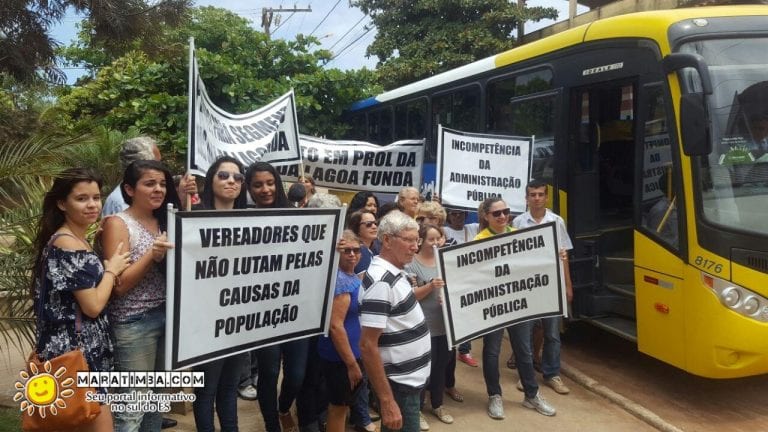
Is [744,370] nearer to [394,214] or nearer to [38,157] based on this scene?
[394,214]

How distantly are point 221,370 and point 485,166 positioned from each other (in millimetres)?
4004

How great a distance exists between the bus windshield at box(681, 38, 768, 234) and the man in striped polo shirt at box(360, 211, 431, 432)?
2727 mm

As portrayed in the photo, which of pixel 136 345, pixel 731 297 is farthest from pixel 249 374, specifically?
pixel 731 297

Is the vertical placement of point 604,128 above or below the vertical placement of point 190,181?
above

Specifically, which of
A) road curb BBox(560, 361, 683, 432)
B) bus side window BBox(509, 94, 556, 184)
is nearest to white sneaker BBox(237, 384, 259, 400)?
road curb BBox(560, 361, 683, 432)

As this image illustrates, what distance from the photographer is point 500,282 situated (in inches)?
180

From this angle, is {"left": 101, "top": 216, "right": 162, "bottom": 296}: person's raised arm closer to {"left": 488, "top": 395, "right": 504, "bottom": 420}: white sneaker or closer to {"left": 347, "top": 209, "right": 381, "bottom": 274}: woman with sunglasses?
{"left": 347, "top": 209, "right": 381, "bottom": 274}: woman with sunglasses

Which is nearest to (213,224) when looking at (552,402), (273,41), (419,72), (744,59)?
(552,402)

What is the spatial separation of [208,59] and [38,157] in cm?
691

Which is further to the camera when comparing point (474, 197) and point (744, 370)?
point (474, 197)

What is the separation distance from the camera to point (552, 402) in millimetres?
5254

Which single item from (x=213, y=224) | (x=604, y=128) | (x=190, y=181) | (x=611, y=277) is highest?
(x=604, y=128)

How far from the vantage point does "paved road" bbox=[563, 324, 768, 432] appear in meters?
4.91

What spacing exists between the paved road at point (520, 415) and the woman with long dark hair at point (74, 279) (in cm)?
196
